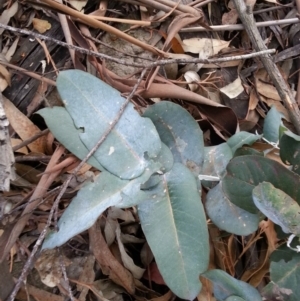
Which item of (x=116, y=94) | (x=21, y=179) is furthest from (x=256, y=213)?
(x=21, y=179)

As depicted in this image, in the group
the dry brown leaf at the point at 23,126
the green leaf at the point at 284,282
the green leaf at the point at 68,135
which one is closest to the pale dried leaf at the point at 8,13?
the dry brown leaf at the point at 23,126

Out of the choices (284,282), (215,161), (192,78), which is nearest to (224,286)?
(284,282)

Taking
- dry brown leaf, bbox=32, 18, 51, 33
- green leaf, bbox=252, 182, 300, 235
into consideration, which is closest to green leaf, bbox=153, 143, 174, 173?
green leaf, bbox=252, 182, 300, 235

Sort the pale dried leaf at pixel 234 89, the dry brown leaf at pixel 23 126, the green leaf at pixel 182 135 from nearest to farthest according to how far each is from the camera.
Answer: the green leaf at pixel 182 135, the dry brown leaf at pixel 23 126, the pale dried leaf at pixel 234 89

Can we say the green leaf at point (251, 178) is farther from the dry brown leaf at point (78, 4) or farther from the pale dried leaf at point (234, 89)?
the dry brown leaf at point (78, 4)

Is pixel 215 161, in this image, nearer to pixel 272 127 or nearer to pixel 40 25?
pixel 272 127

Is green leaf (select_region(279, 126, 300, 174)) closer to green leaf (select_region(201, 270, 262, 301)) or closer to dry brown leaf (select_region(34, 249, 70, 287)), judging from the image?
green leaf (select_region(201, 270, 262, 301))

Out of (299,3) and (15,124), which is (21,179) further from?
(299,3)
